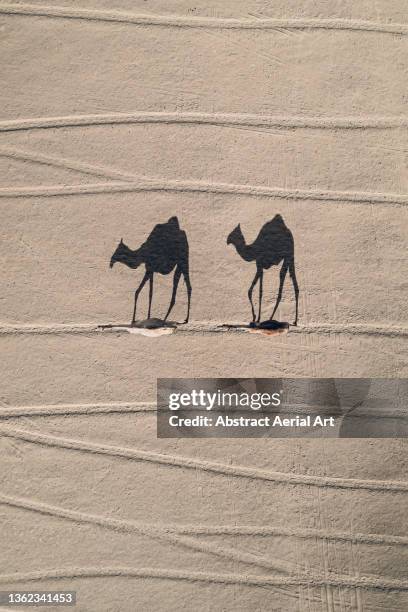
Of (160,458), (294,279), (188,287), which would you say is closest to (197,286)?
(188,287)

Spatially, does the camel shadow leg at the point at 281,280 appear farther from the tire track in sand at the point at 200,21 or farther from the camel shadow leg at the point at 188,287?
the tire track in sand at the point at 200,21

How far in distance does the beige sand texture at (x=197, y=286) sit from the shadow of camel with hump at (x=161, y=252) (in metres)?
0.11

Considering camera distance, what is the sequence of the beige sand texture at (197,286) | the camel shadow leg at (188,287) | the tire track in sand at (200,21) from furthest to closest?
the tire track in sand at (200,21)
the camel shadow leg at (188,287)
the beige sand texture at (197,286)

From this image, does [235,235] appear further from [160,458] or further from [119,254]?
[160,458]

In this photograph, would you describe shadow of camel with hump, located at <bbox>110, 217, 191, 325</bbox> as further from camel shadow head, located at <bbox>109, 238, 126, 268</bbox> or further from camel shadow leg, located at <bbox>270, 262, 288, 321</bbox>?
camel shadow leg, located at <bbox>270, 262, 288, 321</bbox>

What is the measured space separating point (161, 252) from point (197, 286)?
0.57 metres

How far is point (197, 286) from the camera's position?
573 cm

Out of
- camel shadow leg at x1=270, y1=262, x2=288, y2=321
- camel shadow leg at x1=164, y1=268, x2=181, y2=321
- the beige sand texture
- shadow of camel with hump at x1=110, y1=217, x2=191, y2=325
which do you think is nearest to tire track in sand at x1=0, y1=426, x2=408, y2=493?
the beige sand texture

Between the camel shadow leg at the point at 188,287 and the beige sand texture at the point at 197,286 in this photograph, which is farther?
the camel shadow leg at the point at 188,287

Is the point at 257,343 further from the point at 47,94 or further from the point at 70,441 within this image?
the point at 47,94

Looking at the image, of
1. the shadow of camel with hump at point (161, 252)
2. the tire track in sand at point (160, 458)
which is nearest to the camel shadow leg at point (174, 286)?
the shadow of camel with hump at point (161, 252)

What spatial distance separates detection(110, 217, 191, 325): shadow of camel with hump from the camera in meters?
5.75

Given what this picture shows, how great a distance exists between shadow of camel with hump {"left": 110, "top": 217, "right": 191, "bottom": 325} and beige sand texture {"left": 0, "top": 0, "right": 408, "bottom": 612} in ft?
0.35

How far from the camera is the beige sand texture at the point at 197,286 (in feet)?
18.1
